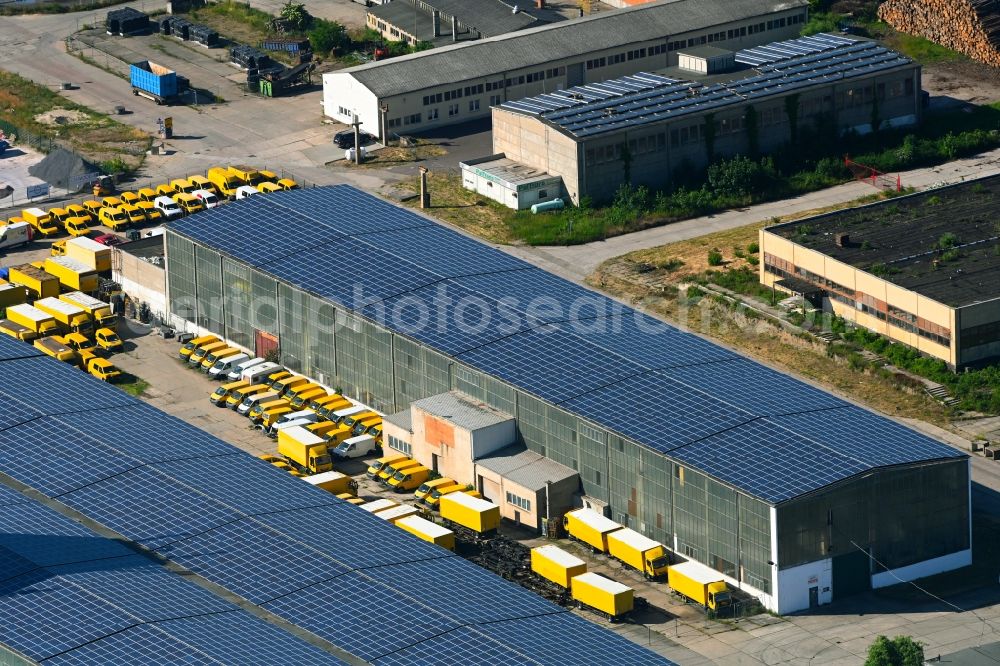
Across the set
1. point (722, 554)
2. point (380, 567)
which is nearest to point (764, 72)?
point (722, 554)

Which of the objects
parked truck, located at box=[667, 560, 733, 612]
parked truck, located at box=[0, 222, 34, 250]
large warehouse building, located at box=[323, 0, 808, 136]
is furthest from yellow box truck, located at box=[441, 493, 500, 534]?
large warehouse building, located at box=[323, 0, 808, 136]

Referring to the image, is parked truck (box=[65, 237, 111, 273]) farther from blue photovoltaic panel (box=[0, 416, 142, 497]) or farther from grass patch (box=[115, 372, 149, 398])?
blue photovoltaic panel (box=[0, 416, 142, 497])

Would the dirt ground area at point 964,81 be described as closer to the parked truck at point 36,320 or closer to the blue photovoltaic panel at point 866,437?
the blue photovoltaic panel at point 866,437

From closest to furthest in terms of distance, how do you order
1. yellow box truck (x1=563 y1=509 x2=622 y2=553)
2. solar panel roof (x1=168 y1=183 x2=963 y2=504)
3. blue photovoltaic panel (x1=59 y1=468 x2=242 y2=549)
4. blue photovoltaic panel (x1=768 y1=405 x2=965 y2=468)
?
blue photovoltaic panel (x1=59 y1=468 x2=242 y2=549), blue photovoltaic panel (x1=768 y1=405 x2=965 y2=468), solar panel roof (x1=168 y1=183 x2=963 y2=504), yellow box truck (x1=563 y1=509 x2=622 y2=553)

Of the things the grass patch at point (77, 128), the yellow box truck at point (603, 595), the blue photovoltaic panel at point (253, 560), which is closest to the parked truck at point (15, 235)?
the grass patch at point (77, 128)

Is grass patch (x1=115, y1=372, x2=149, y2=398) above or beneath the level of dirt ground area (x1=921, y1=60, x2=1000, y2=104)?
beneath

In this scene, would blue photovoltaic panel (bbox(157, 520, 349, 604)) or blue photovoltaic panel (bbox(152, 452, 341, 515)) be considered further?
blue photovoltaic panel (bbox(152, 452, 341, 515))
